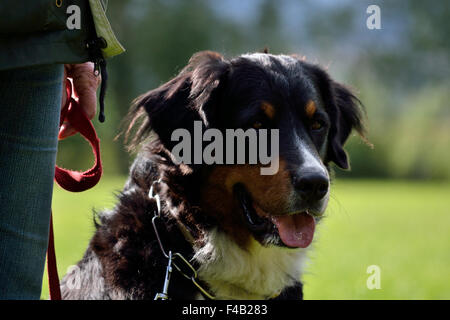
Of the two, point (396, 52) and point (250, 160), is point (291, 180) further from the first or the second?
point (396, 52)

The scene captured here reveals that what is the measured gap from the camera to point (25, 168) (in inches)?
88.6

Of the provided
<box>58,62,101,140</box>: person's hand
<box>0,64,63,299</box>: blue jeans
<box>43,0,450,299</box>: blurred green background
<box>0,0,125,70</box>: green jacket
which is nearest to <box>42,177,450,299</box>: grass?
<box>43,0,450,299</box>: blurred green background

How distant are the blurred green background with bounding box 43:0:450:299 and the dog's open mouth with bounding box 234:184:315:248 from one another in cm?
50

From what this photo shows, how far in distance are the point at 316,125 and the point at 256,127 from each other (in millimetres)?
416

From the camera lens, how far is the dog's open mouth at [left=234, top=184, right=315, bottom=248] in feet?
10.6

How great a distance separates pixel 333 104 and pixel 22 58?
7.62 feet

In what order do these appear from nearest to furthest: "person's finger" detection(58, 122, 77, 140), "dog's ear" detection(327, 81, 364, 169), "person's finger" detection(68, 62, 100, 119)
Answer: "person's finger" detection(68, 62, 100, 119)
"person's finger" detection(58, 122, 77, 140)
"dog's ear" detection(327, 81, 364, 169)

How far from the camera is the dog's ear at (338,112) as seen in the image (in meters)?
3.78

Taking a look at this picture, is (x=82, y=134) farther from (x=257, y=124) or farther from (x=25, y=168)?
(x=257, y=124)

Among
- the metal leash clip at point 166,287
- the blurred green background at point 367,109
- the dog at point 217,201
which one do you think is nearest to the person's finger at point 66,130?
the dog at point 217,201

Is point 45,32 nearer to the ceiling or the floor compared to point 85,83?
nearer to the ceiling

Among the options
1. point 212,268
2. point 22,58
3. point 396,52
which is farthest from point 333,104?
point 396,52

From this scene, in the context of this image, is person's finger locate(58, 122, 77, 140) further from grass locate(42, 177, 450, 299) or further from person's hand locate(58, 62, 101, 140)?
grass locate(42, 177, 450, 299)

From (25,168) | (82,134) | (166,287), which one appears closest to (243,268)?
(166,287)
